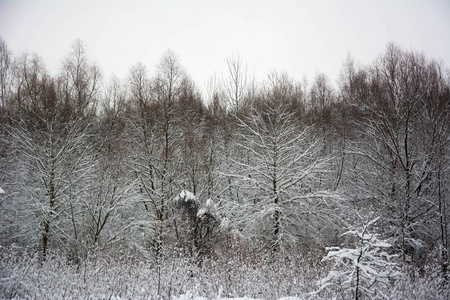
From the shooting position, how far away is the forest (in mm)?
6094

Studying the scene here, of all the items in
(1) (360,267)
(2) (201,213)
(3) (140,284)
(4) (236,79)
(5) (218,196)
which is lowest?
(3) (140,284)

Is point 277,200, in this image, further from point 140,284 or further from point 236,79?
point 236,79

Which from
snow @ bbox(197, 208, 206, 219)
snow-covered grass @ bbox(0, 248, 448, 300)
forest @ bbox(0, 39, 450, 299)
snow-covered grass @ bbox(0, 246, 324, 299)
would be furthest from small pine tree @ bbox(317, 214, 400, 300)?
snow @ bbox(197, 208, 206, 219)

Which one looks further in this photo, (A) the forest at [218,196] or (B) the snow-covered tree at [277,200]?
(B) the snow-covered tree at [277,200]

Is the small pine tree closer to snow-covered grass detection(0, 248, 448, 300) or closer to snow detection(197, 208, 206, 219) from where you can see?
snow-covered grass detection(0, 248, 448, 300)

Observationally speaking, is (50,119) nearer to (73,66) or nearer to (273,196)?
(73,66)

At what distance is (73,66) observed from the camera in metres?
17.0

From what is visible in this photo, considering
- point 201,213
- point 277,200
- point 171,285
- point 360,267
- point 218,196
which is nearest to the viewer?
point 360,267

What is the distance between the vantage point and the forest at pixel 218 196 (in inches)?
240

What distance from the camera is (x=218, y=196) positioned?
48.9 feet

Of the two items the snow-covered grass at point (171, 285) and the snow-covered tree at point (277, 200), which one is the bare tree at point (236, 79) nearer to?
the snow-covered tree at point (277, 200)

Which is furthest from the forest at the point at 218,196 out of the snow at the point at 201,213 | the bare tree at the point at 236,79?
the bare tree at the point at 236,79

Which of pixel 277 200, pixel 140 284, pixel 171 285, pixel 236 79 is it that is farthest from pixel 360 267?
pixel 236 79

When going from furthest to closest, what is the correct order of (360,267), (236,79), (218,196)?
(236,79), (218,196), (360,267)
